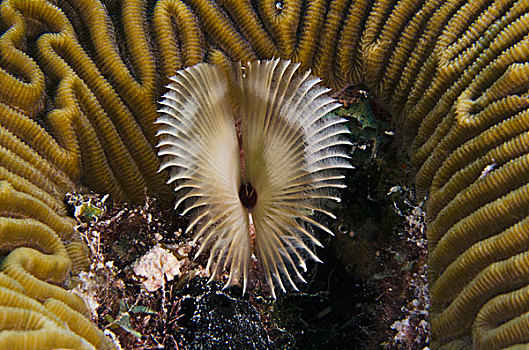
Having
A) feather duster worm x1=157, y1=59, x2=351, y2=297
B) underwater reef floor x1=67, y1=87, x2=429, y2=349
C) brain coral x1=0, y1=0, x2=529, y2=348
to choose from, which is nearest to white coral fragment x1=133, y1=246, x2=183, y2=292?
underwater reef floor x1=67, y1=87, x2=429, y2=349

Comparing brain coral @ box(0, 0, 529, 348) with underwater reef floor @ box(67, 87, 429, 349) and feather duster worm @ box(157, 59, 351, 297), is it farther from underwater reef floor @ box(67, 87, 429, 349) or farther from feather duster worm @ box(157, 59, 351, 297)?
feather duster worm @ box(157, 59, 351, 297)

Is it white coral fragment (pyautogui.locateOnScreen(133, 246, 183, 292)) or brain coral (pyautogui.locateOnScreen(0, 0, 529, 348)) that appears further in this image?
white coral fragment (pyautogui.locateOnScreen(133, 246, 183, 292))

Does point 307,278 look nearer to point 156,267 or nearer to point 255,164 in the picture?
point 255,164

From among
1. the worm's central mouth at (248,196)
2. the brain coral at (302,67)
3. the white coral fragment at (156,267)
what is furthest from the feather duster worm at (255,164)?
the brain coral at (302,67)

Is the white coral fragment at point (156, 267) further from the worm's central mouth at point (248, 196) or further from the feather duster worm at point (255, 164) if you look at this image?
the worm's central mouth at point (248, 196)

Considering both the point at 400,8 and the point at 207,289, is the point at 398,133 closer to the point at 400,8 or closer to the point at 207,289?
the point at 400,8

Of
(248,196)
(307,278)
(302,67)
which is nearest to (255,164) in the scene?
(248,196)

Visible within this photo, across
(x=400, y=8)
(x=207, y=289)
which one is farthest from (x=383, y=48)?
(x=207, y=289)
